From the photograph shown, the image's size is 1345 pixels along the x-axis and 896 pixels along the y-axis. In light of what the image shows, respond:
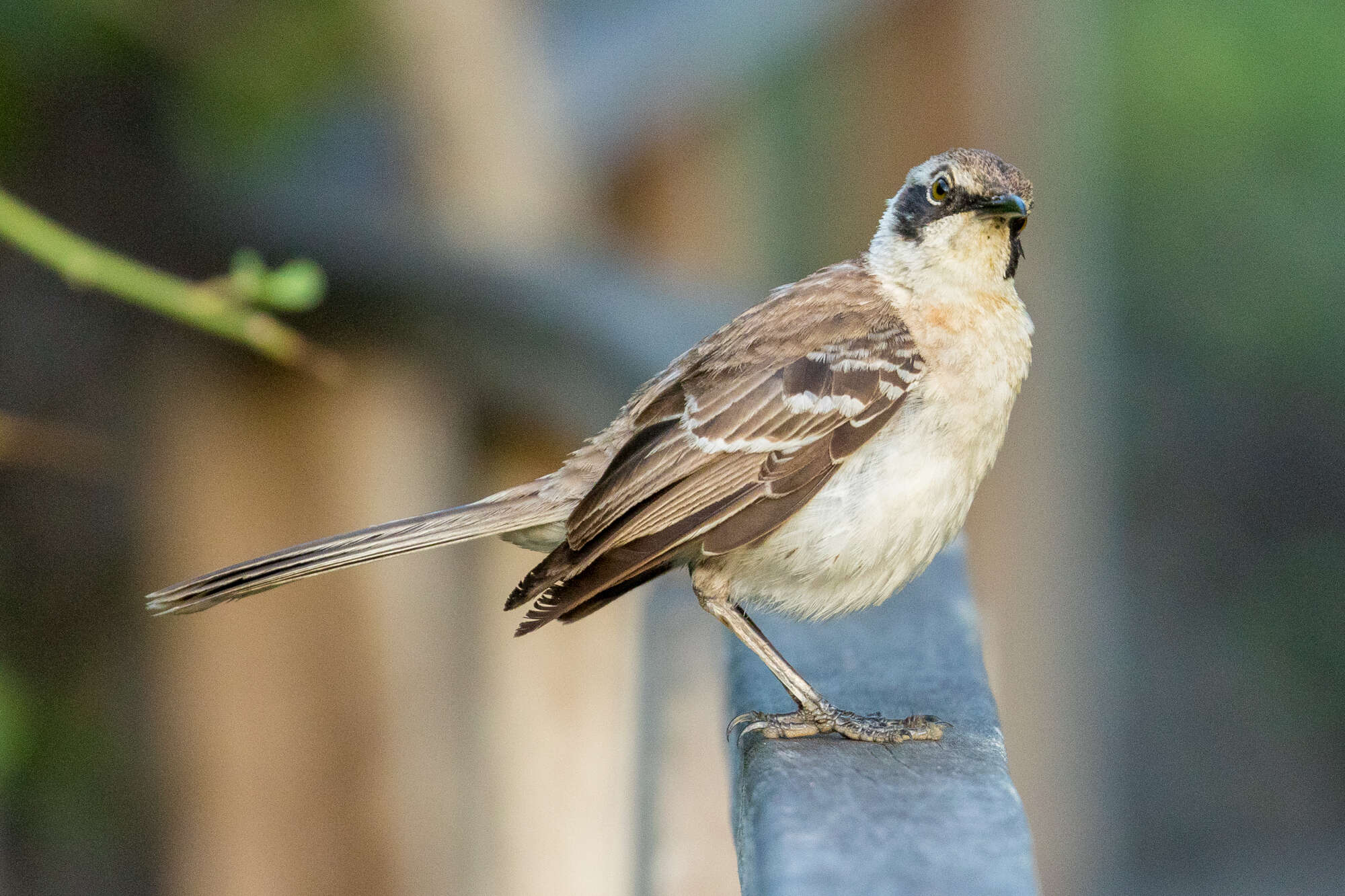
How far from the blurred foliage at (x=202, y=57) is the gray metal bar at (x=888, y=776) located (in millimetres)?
3295

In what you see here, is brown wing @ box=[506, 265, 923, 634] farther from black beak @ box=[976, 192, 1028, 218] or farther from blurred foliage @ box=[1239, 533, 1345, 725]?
blurred foliage @ box=[1239, 533, 1345, 725]

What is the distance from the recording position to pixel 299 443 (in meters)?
4.79

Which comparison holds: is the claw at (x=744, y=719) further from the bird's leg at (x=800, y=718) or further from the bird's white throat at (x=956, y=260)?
the bird's white throat at (x=956, y=260)

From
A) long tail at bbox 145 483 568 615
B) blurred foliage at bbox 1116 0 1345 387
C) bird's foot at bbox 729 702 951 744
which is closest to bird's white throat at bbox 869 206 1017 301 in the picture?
long tail at bbox 145 483 568 615

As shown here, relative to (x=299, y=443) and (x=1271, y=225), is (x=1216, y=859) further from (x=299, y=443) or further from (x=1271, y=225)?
(x=299, y=443)

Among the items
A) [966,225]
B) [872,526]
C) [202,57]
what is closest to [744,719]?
[872,526]

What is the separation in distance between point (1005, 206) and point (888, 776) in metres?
1.83

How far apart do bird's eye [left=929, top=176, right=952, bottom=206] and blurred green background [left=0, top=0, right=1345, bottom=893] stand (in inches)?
37.9

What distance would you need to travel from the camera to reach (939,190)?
3.96 meters

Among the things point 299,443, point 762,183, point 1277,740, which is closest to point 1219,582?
point 1277,740

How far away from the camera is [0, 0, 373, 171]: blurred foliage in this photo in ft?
17.3

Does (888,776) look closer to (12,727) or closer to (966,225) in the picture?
(966,225)

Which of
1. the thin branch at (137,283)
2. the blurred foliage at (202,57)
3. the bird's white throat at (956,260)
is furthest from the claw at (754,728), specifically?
the blurred foliage at (202,57)

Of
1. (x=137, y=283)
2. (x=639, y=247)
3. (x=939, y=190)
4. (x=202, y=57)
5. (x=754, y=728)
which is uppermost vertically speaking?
(x=202, y=57)
